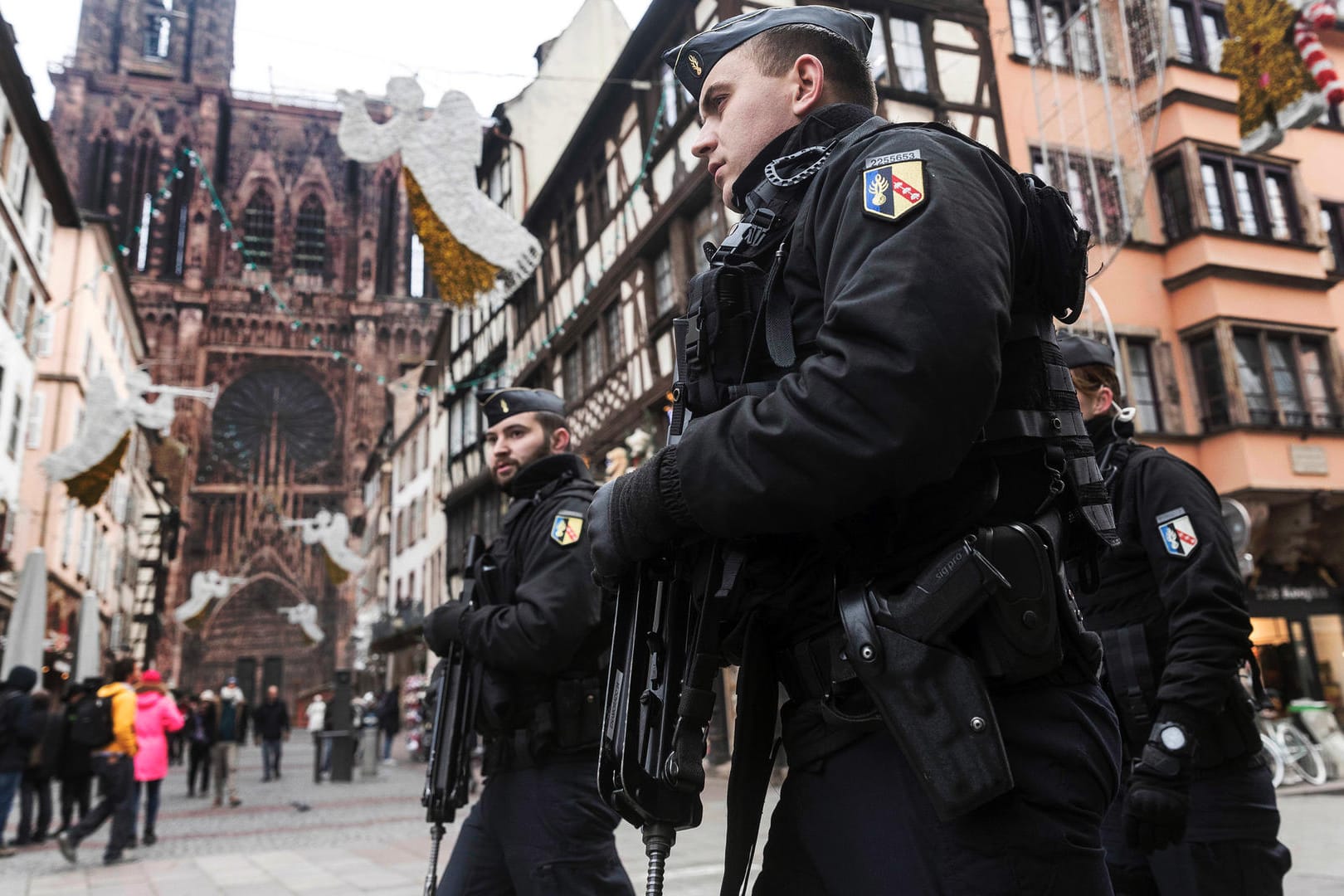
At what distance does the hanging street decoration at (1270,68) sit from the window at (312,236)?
49600mm

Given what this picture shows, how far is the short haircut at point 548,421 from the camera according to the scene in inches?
149

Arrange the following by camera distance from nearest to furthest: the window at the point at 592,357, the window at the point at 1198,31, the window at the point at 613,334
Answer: the window at the point at 1198,31
the window at the point at 613,334
the window at the point at 592,357

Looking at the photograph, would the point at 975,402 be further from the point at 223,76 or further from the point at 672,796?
the point at 223,76

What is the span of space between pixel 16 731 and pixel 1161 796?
1022cm

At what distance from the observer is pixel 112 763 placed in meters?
9.21

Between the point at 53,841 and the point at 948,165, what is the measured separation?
12.5m

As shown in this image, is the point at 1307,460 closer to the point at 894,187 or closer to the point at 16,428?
the point at 894,187

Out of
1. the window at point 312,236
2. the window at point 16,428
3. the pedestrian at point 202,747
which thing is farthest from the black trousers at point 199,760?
the window at point 312,236

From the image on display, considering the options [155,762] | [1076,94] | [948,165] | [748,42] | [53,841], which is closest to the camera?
[948,165]

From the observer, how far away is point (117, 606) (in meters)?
39.8

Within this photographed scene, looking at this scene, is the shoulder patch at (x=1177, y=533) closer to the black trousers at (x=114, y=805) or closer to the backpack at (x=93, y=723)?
the black trousers at (x=114, y=805)

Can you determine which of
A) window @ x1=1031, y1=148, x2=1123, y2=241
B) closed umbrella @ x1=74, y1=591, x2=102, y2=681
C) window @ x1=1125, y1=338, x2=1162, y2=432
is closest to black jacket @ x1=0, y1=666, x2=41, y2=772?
closed umbrella @ x1=74, y1=591, x2=102, y2=681

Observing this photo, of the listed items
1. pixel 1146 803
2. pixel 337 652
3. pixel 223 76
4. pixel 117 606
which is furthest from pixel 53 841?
pixel 223 76

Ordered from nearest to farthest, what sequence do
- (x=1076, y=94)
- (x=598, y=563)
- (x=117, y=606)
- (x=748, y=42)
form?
(x=598, y=563) < (x=748, y=42) < (x=1076, y=94) < (x=117, y=606)
